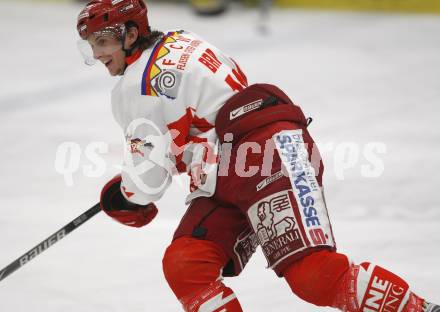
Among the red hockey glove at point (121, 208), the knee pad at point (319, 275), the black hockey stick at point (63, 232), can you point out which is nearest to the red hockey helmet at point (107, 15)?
the red hockey glove at point (121, 208)

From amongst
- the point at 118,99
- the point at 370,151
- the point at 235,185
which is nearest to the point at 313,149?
the point at 235,185

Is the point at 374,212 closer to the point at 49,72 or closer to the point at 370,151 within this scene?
the point at 370,151

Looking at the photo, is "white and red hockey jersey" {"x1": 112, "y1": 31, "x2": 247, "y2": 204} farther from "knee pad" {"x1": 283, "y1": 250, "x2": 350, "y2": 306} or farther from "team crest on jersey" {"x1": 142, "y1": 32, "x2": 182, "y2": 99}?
"knee pad" {"x1": 283, "y1": 250, "x2": 350, "y2": 306}

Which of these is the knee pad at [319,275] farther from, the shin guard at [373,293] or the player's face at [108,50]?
the player's face at [108,50]

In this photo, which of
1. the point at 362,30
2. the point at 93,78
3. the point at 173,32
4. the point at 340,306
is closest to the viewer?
the point at 340,306

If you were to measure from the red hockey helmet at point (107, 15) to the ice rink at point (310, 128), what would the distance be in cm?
106

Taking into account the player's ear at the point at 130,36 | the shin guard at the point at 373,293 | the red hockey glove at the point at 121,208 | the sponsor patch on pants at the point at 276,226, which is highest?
the player's ear at the point at 130,36

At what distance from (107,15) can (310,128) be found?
265cm

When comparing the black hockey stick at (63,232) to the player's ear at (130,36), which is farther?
the black hockey stick at (63,232)

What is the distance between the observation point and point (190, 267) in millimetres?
2268

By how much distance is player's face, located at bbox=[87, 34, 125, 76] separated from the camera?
8.07 feet

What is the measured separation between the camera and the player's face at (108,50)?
2459 millimetres

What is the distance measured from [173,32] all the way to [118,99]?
33 cm

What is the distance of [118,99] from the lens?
2408mm
